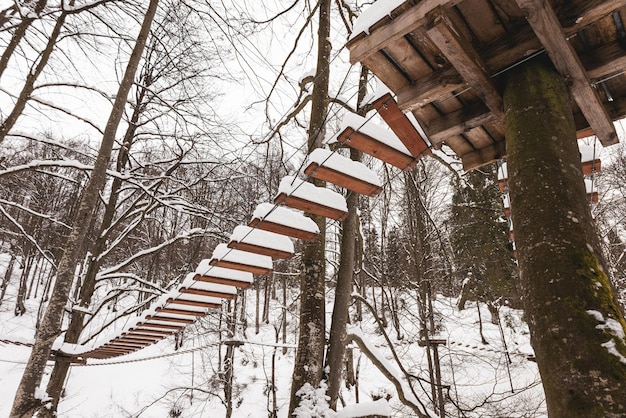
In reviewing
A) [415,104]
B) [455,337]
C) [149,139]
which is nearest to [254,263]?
[415,104]

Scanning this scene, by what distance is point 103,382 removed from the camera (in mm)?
13844

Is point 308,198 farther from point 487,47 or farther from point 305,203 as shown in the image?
point 487,47

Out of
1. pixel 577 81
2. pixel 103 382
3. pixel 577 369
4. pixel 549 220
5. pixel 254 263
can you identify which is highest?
A: pixel 577 81

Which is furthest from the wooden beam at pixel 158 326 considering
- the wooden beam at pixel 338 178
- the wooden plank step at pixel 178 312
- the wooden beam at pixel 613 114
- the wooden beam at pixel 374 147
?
the wooden beam at pixel 613 114

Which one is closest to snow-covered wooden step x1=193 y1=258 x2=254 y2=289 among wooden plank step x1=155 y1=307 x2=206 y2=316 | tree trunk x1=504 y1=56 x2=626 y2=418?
wooden plank step x1=155 y1=307 x2=206 y2=316

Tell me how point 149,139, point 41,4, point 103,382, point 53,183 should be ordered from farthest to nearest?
point 53,183
point 103,382
point 149,139
point 41,4

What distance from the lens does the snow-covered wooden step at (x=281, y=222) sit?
2.64 metres

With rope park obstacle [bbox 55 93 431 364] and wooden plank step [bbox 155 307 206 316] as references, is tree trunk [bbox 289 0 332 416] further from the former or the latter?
wooden plank step [bbox 155 307 206 316]

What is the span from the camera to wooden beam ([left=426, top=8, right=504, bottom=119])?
4.92 feet

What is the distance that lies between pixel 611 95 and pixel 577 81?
77 cm

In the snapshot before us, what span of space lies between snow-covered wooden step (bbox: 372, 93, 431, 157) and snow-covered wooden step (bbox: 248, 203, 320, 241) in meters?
0.92

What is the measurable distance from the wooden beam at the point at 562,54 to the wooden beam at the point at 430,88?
14.7 inches

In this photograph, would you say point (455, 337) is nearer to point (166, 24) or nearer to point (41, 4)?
point (166, 24)

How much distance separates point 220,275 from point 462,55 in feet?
9.48
